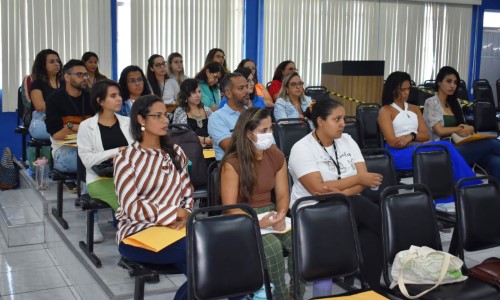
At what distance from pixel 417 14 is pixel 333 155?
298 inches

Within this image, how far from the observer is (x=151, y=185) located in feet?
10.8

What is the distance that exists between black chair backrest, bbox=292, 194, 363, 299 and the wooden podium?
5.05 m

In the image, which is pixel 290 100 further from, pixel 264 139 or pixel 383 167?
pixel 264 139

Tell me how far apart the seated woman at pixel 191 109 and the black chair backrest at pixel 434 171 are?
175 cm

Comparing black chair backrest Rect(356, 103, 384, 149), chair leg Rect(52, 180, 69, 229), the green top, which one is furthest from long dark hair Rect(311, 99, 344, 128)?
the green top

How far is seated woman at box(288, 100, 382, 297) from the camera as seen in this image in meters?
3.54

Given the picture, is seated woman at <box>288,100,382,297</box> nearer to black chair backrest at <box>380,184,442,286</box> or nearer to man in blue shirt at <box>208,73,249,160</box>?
black chair backrest at <box>380,184,442,286</box>

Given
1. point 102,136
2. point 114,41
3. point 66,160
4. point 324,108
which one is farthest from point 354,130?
point 114,41

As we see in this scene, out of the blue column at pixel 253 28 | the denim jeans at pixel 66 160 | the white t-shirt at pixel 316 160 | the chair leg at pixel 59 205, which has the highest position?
the blue column at pixel 253 28

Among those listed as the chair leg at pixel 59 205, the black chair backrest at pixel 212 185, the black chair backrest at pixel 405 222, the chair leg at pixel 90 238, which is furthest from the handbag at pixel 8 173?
the black chair backrest at pixel 405 222

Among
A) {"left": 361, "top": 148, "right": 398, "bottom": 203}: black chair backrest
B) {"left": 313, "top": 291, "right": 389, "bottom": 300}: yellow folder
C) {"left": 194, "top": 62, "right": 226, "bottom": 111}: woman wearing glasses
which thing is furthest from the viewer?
Answer: {"left": 194, "top": 62, "right": 226, "bottom": 111}: woman wearing glasses

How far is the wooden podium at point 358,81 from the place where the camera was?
25.7 ft

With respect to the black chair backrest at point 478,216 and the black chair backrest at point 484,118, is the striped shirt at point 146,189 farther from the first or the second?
the black chair backrest at point 484,118

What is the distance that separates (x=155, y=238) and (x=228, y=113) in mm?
1798
